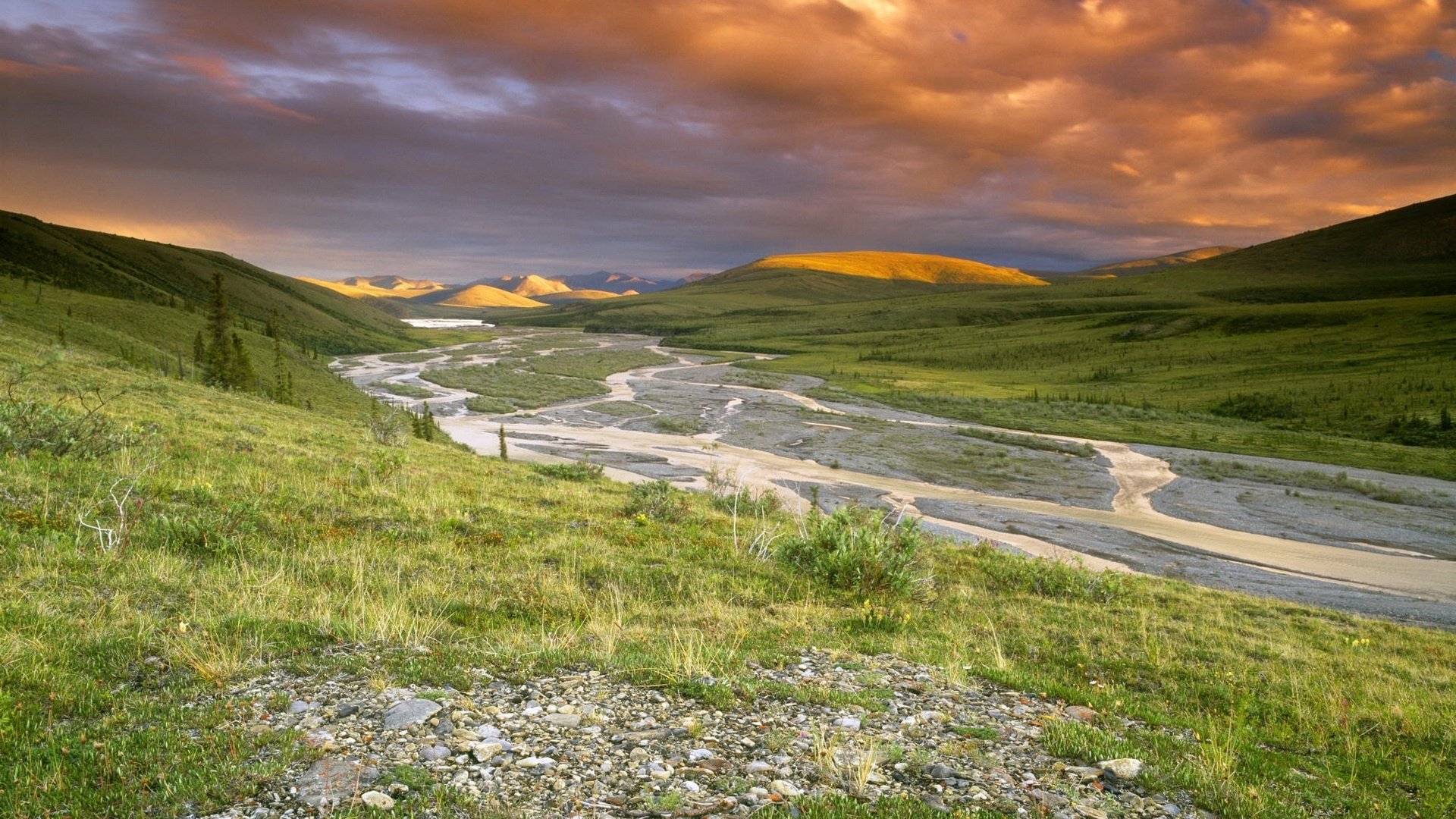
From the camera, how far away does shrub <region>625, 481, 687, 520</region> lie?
15852 millimetres

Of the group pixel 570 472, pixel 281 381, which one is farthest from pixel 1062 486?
pixel 281 381

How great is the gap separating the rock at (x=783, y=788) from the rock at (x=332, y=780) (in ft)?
8.63

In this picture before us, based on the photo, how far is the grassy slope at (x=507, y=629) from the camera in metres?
5.10

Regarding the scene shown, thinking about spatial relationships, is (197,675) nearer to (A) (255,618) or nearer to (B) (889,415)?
(A) (255,618)

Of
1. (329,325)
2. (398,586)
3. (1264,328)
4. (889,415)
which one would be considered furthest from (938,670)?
(329,325)

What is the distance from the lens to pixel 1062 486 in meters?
40.2

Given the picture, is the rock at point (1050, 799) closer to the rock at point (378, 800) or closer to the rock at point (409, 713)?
the rock at point (378, 800)

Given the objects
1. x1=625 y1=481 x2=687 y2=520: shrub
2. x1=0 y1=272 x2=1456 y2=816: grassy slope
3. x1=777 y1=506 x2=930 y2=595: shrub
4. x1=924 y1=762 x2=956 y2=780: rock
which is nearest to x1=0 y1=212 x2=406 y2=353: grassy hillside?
x1=0 y1=272 x2=1456 y2=816: grassy slope

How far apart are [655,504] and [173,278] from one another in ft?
518

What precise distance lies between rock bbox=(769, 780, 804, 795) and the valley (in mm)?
24702

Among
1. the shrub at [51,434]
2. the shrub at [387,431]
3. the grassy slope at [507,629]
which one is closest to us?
the grassy slope at [507,629]

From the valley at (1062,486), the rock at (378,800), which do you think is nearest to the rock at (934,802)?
the rock at (378,800)

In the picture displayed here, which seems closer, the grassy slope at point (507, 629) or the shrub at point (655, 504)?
the grassy slope at point (507, 629)

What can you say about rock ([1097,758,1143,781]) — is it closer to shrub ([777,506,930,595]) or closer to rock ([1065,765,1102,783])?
rock ([1065,765,1102,783])
